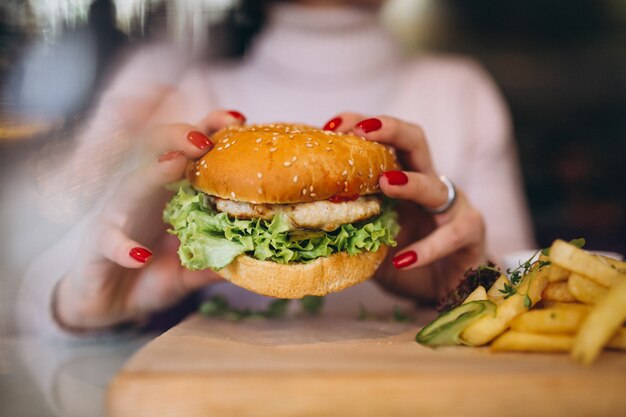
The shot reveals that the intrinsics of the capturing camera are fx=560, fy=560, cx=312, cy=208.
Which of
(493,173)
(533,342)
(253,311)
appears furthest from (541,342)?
(493,173)

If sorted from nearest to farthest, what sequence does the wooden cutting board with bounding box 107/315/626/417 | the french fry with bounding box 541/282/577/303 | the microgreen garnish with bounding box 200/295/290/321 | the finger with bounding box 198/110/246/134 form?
the wooden cutting board with bounding box 107/315/626/417, the french fry with bounding box 541/282/577/303, the finger with bounding box 198/110/246/134, the microgreen garnish with bounding box 200/295/290/321

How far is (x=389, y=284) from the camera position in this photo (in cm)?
271

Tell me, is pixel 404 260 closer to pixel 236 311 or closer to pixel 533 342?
pixel 533 342

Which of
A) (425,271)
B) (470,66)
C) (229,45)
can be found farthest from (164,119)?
(470,66)

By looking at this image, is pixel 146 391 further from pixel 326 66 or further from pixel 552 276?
pixel 326 66

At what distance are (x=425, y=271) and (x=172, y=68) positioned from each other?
173cm

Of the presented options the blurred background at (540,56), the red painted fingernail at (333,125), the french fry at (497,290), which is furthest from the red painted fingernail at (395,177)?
the blurred background at (540,56)

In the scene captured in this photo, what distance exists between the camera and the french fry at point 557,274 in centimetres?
179

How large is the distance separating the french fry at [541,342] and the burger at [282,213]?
60 centimetres

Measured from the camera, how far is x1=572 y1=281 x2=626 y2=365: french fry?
4.90ft

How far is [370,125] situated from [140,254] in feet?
3.23

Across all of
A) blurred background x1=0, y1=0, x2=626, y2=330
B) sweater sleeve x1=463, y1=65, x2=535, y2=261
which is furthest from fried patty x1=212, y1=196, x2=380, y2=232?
sweater sleeve x1=463, y1=65, x2=535, y2=261

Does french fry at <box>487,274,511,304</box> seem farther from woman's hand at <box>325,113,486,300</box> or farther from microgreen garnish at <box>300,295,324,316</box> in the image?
microgreen garnish at <box>300,295,324,316</box>

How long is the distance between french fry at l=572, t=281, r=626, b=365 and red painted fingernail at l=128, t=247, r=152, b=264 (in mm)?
1440
